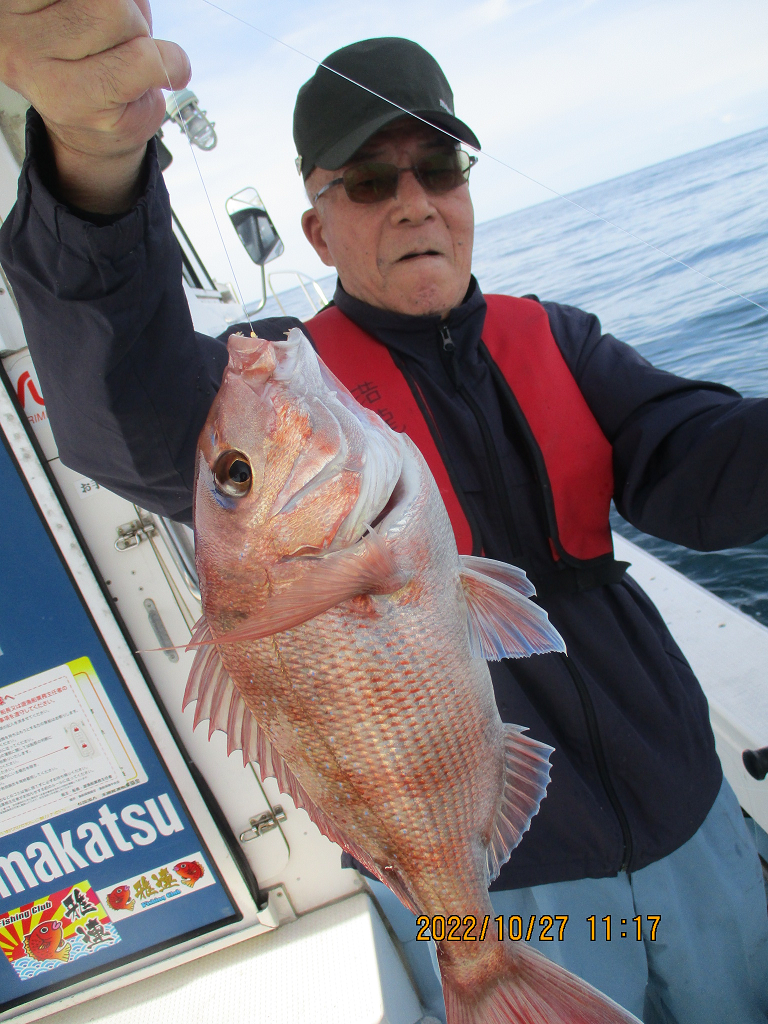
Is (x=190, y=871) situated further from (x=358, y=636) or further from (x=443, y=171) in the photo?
(x=443, y=171)


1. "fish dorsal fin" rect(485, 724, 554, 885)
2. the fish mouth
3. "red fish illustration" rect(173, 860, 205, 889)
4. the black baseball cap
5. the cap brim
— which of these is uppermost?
the black baseball cap

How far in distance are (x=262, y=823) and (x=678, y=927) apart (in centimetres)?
157

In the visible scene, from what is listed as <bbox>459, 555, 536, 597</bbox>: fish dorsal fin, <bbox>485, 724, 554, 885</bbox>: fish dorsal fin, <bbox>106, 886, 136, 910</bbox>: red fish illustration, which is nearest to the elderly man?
<bbox>485, 724, 554, 885</bbox>: fish dorsal fin

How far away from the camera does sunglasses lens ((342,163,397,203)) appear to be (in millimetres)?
1852

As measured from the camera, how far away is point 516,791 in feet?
4.56

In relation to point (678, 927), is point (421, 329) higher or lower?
higher

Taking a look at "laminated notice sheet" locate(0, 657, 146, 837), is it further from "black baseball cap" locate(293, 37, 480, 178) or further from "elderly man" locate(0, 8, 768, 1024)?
"black baseball cap" locate(293, 37, 480, 178)

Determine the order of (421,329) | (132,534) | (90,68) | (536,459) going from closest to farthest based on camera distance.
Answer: (90,68), (536,459), (421,329), (132,534)

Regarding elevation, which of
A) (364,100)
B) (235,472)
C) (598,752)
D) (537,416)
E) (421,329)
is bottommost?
(598,752)

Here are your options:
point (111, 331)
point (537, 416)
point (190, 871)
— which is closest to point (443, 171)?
point (537, 416)

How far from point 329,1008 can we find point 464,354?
2415 millimetres

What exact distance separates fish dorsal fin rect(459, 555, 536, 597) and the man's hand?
101cm

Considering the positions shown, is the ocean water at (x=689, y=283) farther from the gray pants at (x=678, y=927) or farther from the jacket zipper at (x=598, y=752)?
the gray pants at (x=678, y=927)

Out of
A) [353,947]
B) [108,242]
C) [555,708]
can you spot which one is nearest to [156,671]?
[353,947]
